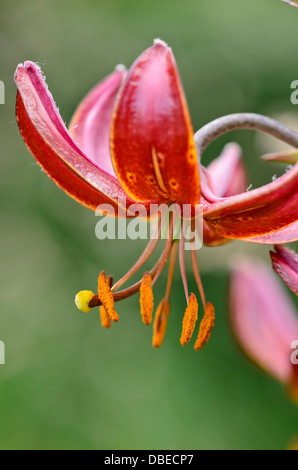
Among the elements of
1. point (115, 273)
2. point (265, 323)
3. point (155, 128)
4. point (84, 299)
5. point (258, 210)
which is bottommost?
point (115, 273)

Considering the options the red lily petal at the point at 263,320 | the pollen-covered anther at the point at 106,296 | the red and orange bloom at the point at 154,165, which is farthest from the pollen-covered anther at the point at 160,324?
the red lily petal at the point at 263,320

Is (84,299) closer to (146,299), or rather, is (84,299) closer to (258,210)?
(146,299)

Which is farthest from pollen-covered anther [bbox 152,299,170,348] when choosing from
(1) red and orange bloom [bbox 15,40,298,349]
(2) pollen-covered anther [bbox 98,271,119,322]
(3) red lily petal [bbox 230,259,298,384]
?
(3) red lily petal [bbox 230,259,298,384]

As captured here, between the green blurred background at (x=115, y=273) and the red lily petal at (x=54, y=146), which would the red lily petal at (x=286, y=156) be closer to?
the red lily petal at (x=54, y=146)

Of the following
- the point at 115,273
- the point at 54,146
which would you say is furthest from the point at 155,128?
the point at 115,273

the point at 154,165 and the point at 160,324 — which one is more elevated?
the point at 154,165

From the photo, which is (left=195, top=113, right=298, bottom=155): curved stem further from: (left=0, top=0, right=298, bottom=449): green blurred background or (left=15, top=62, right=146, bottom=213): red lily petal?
(left=0, top=0, right=298, bottom=449): green blurred background

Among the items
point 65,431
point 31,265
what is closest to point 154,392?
point 65,431
